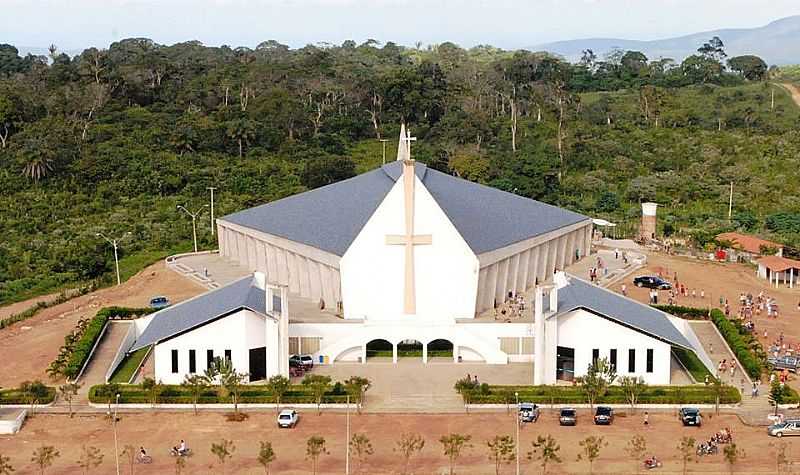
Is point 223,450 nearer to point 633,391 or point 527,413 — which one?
point 527,413

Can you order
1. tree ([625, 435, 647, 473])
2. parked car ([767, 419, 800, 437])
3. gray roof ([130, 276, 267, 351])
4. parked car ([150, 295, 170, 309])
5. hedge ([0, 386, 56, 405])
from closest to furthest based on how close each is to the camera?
tree ([625, 435, 647, 473])
parked car ([767, 419, 800, 437])
hedge ([0, 386, 56, 405])
gray roof ([130, 276, 267, 351])
parked car ([150, 295, 170, 309])

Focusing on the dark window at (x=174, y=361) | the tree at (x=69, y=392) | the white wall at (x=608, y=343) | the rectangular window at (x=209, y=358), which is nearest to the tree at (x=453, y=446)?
the white wall at (x=608, y=343)

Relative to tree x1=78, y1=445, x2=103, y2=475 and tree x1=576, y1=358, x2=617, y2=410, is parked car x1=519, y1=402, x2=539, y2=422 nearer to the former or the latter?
tree x1=576, y1=358, x2=617, y2=410

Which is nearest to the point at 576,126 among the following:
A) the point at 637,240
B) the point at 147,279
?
the point at 637,240

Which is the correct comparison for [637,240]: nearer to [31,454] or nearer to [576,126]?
[576,126]

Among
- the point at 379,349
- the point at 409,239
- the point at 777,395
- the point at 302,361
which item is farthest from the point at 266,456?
the point at 777,395

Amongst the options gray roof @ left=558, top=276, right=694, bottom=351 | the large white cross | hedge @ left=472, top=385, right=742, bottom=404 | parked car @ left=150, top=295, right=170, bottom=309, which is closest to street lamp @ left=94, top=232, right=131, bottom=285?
parked car @ left=150, top=295, right=170, bottom=309

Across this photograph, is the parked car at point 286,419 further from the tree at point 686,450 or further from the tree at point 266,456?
the tree at point 686,450
